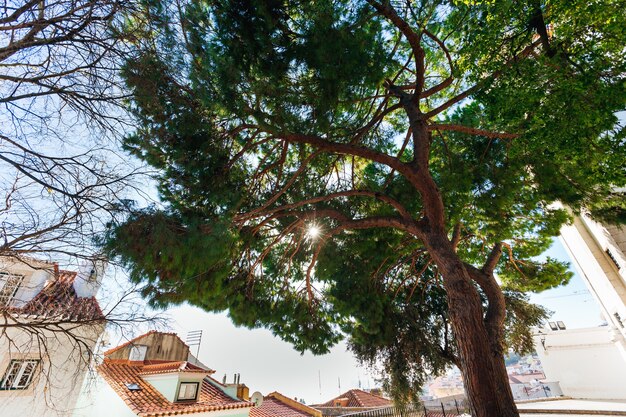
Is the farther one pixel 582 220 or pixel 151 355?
pixel 151 355

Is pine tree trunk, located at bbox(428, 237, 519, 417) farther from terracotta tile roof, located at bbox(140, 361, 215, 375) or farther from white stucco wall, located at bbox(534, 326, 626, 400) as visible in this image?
white stucco wall, located at bbox(534, 326, 626, 400)

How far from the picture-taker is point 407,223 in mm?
4598

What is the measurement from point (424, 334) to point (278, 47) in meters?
7.53

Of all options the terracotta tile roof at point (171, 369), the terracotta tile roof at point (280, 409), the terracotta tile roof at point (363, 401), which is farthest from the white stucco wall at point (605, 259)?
the terracotta tile roof at point (363, 401)

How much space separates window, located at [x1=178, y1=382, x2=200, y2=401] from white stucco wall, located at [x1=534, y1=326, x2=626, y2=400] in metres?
19.6

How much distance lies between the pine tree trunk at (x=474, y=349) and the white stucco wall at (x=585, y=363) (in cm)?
1910

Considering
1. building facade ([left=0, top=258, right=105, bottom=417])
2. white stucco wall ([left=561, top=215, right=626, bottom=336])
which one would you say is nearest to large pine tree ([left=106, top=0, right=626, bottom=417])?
building facade ([left=0, top=258, right=105, bottom=417])

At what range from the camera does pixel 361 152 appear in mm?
4812

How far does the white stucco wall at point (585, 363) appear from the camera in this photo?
61.1ft

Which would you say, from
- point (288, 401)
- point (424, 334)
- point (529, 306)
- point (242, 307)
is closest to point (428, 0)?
point (242, 307)

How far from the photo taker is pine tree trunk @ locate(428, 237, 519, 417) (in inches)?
129

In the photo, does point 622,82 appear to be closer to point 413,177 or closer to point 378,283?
point 413,177

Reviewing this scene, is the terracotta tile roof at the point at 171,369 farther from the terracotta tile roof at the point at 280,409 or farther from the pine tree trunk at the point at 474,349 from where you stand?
the pine tree trunk at the point at 474,349

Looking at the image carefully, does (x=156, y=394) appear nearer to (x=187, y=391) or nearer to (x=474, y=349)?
(x=187, y=391)
